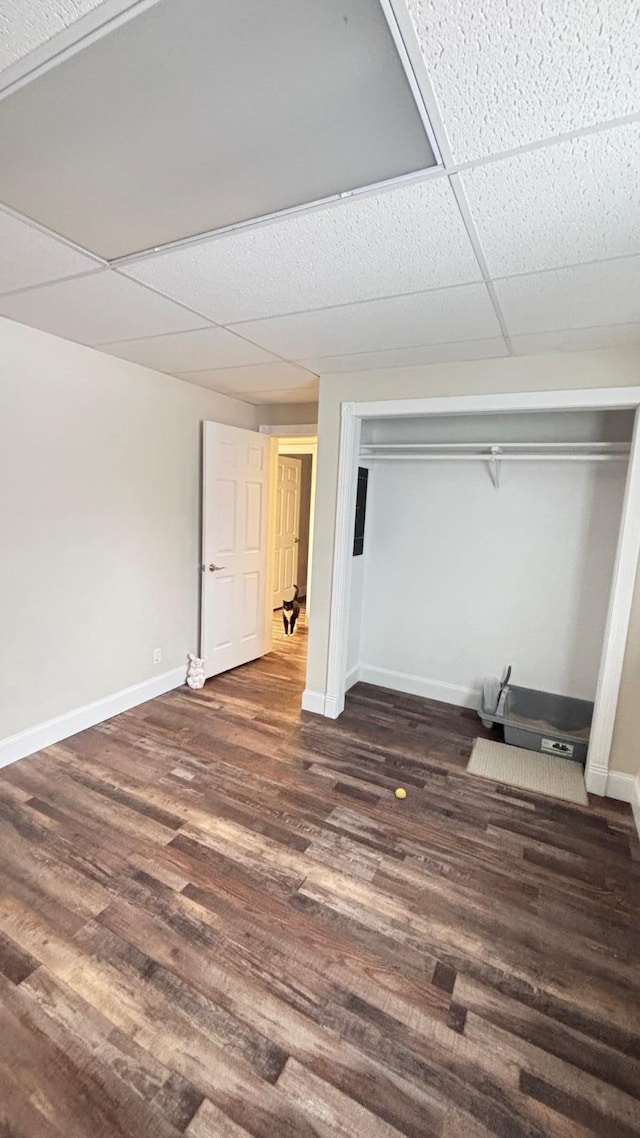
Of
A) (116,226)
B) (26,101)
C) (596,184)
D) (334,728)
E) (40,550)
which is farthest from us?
(334,728)

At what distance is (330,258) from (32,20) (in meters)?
0.90

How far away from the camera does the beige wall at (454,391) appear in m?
2.36

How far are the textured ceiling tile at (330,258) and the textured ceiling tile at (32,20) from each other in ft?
2.04

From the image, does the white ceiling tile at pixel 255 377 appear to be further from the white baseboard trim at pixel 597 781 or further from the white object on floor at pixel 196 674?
the white baseboard trim at pixel 597 781

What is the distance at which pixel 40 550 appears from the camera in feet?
8.54

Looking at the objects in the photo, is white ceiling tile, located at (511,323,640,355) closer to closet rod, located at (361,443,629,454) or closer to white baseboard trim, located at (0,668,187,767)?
closet rod, located at (361,443,629,454)

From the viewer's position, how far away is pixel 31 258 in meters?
1.67

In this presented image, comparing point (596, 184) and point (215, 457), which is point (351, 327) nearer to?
point (596, 184)

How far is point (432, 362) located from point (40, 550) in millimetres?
2477

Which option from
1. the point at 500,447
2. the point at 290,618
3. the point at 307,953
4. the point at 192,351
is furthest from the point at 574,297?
the point at 290,618

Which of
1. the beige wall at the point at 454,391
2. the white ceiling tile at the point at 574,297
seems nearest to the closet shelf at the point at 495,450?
the beige wall at the point at 454,391

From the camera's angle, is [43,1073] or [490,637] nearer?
[43,1073]

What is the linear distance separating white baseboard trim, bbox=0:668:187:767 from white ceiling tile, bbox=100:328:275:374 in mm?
2196

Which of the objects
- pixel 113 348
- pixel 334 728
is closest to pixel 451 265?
pixel 113 348
